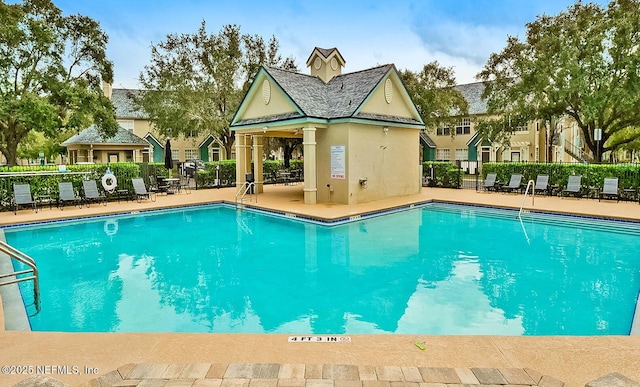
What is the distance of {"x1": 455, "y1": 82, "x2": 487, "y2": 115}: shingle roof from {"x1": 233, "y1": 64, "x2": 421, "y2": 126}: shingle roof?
1787 cm

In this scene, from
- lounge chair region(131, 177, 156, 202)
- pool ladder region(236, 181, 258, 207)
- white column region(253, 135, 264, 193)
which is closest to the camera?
lounge chair region(131, 177, 156, 202)

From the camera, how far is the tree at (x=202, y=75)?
2877 centimetres

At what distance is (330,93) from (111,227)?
410 inches

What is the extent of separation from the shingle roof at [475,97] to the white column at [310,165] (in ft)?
74.3

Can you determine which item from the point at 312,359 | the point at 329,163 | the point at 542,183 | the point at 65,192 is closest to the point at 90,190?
the point at 65,192

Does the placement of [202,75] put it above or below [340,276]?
above

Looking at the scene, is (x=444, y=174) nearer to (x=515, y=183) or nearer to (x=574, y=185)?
(x=515, y=183)

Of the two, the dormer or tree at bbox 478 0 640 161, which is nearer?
tree at bbox 478 0 640 161

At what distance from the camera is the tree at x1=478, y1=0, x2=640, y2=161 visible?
1900cm

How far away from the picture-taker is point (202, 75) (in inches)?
1165

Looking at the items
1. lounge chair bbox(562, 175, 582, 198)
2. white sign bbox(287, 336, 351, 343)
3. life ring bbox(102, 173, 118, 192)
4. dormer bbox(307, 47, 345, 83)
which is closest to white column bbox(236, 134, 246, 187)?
dormer bbox(307, 47, 345, 83)

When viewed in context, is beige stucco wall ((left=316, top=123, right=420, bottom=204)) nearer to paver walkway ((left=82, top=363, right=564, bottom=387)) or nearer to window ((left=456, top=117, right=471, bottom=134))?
paver walkway ((left=82, top=363, right=564, bottom=387))

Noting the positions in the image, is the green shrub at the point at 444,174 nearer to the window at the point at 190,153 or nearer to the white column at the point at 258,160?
the white column at the point at 258,160

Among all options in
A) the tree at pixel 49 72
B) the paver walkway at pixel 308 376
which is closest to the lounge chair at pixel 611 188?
the paver walkway at pixel 308 376
